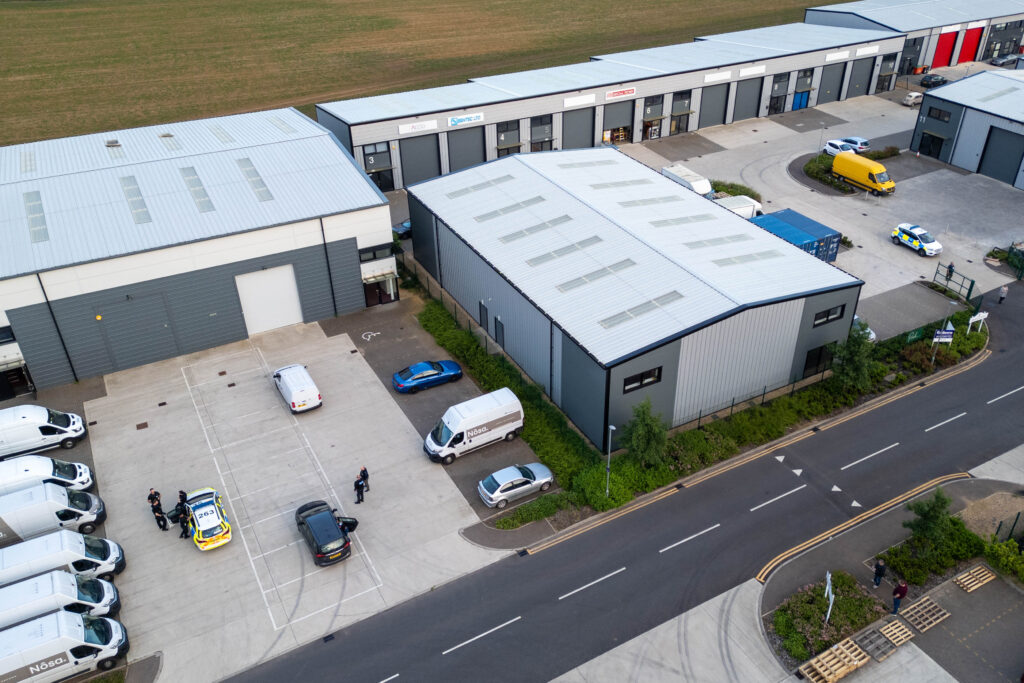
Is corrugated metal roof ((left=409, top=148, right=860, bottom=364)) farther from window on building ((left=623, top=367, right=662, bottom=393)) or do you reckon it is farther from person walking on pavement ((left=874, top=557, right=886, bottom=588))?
person walking on pavement ((left=874, top=557, right=886, bottom=588))

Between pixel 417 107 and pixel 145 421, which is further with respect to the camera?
pixel 417 107

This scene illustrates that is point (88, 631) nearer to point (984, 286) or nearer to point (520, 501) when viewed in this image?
point (520, 501)

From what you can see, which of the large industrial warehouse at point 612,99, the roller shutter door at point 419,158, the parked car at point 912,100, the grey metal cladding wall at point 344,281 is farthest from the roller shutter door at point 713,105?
the grey metal cladding wall at point 344,281

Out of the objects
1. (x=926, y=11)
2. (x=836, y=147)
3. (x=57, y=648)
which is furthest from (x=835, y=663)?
(x=926, y=11)

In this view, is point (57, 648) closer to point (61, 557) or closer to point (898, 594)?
point (61, 557)

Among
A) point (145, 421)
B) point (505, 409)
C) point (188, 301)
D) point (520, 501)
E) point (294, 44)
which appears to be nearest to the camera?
point (520, 501)

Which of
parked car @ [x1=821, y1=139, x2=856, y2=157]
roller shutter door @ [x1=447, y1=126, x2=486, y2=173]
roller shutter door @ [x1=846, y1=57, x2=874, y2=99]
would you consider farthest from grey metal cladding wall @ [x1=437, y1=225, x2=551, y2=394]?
roller shutter door @ [x1=846, y1=57, x2=874, y2=99]

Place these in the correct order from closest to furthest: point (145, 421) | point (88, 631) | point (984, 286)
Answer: point (88, 631)
point (145, 421)
point (984, 286)

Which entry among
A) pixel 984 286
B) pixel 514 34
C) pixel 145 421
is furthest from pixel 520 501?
pixel 514 34
